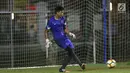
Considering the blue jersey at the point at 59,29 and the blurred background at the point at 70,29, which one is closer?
the blue jersey at the point at 59,29

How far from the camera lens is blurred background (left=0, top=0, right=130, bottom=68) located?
577 inches

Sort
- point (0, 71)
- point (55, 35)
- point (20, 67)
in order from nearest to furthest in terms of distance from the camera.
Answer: point (55, 35) < point (0, 71) < point (20, 67)

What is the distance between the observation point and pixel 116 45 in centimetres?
1598

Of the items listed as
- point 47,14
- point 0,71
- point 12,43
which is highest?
point 47,14

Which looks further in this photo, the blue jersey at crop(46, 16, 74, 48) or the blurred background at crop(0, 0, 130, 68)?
the blurred background at crop(0, 0, 130, 68)

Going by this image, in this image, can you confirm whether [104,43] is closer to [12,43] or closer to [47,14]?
[47,14]

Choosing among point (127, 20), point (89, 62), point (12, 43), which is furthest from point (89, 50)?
point (12, 43)

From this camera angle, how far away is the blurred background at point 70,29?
14664 millimetres

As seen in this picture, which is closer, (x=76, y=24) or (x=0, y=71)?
(x=0, y=71)

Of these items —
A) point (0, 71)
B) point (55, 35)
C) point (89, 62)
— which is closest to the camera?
point (55, 35)

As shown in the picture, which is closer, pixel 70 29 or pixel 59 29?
pixel 59 29

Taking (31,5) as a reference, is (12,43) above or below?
below

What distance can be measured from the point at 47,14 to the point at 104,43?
249 cm

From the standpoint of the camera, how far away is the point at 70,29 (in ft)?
49.8
